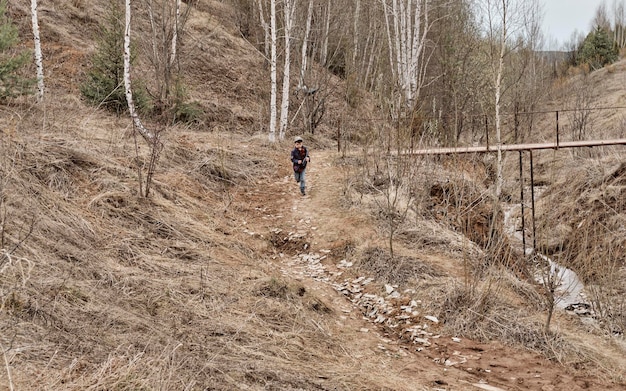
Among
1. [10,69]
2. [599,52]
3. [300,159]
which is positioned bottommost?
[300,159]

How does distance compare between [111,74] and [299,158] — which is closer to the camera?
[299,158]

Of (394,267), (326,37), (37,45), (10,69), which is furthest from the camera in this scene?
(326,37)

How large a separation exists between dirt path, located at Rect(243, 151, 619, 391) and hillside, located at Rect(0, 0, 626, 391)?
26 mm

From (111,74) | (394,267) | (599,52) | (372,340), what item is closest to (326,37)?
(111,74)

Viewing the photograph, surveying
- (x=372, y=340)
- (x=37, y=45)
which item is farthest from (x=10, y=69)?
(x=372, y=340)

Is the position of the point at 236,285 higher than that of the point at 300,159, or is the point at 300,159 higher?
the point at 300,159

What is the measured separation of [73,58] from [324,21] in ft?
33.3

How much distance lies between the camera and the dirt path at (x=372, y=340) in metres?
4.64

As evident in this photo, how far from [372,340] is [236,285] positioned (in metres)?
1.64

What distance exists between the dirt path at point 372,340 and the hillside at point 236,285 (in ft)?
0.08

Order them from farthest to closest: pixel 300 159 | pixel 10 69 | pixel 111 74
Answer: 1. pixel 111 74
2. pixel 300 159
3. pixel 10 69

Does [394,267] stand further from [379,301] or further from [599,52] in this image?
[599,52]

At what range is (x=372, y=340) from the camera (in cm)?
550

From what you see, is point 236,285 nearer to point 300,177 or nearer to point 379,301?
point 379,301
